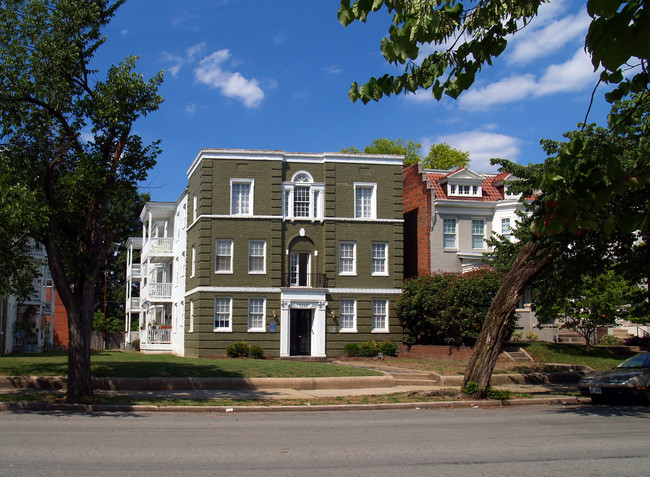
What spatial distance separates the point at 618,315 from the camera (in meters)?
26.2

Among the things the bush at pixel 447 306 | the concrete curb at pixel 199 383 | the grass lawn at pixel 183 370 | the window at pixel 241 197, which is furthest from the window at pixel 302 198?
the concrete curb at pixel 199 383

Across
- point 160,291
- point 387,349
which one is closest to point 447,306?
point 387,349

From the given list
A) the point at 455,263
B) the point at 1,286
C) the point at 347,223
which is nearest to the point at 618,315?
the point at 455,263

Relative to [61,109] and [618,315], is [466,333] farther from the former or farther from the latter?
[61,109]

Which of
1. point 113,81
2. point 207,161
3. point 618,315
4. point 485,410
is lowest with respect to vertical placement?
point 485,410

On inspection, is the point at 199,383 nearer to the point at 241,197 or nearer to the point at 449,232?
the point at 241,197

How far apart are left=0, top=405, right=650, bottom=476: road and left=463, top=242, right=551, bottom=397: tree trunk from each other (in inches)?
84.6

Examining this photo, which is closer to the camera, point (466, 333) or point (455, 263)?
point (466, 333)

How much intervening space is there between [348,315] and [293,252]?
4.41 m

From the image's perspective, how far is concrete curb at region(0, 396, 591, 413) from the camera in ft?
47.5

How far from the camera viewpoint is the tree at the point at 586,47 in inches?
129

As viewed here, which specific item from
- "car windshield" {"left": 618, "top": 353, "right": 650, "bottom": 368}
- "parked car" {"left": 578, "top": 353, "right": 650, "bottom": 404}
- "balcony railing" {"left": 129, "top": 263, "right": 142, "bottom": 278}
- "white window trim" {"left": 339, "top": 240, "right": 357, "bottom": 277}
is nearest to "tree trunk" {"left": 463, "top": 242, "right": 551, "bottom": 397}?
"parked car" {"left": 578, "top": 353, "right": 650, "bottom": 404}

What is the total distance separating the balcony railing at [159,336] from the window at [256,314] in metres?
8.88

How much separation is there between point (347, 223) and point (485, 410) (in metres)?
19.0
